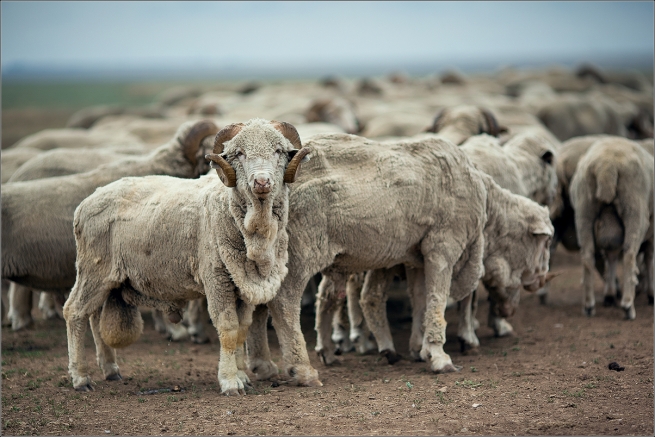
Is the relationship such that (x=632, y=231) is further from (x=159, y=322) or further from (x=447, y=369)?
(x=159, y=322)

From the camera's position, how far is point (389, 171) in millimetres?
8812

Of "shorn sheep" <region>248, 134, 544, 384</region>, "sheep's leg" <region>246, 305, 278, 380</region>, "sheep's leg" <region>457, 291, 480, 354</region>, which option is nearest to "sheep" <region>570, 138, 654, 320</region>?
"sheep's leg" <region>457, 291, 480, 354</region>

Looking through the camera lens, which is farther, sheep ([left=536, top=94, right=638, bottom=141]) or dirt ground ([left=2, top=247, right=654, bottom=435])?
sheep ([left=536, top=94, right=638, bottom=141])

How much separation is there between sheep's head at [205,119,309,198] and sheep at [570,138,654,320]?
5172 millimetres

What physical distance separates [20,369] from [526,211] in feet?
18.9

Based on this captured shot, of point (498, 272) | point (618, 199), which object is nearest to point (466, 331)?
point (498, 272)

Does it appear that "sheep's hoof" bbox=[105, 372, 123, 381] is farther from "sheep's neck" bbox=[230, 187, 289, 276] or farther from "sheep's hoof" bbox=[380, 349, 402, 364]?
"sheep's hoof" bbox=[380, 349, 402, 364]

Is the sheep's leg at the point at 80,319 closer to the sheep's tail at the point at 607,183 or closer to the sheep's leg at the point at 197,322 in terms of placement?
the sheep's leg at the point at 197,322

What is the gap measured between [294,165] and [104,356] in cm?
298

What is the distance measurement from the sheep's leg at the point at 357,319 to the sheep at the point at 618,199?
3.31 m

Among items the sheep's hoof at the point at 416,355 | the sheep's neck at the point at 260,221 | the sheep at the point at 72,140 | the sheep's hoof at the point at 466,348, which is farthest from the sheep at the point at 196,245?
the sheep at the point at 72,140

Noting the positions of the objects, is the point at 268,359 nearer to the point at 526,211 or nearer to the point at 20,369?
the point at 20,369

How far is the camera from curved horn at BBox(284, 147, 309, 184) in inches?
298

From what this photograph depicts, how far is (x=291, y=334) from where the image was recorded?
823 centimetres
